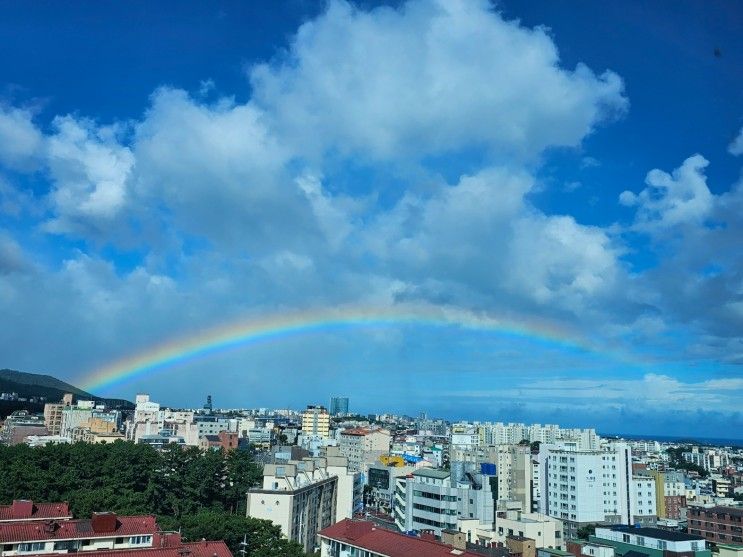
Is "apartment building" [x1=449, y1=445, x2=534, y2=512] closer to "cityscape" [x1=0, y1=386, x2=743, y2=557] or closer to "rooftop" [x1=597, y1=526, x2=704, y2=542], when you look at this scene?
"cityscape" [x1=0, y1=386, x2=743, y2=557]

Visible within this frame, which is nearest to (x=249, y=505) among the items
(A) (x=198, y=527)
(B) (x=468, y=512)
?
(A) (x=198, y=527)

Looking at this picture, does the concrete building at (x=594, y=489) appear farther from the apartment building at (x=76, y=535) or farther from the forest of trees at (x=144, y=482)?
the apartment building at (x=76, y=535)

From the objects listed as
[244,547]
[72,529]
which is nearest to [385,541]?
[244,547]

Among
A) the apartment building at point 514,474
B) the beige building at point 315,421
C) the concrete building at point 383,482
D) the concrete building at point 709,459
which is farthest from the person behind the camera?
the concrete building at point 709,459

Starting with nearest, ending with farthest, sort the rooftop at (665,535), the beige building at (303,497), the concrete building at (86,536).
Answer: the concrete building at (86,536) < the beige building at (303,497) < the rooftop at (665,535)

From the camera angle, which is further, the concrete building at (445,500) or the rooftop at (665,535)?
the concrete building at (445,500)

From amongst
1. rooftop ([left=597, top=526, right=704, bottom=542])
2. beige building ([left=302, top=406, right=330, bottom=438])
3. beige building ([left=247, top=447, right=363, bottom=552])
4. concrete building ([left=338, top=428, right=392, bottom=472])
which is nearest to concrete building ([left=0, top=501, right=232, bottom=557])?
beige building ([left=247, top=447, right=363, bottom=552])

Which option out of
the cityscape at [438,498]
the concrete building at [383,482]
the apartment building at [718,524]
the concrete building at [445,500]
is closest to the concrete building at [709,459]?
the cityscape at [438,498]
